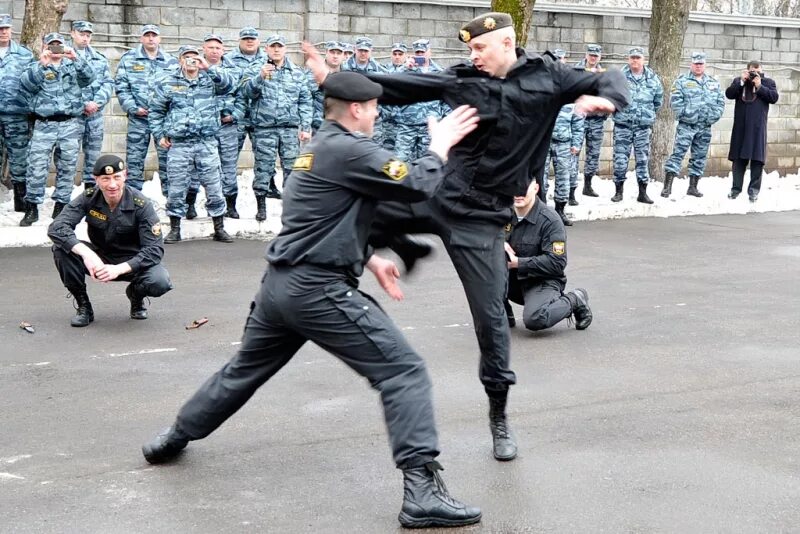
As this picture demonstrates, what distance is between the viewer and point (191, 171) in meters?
12.6

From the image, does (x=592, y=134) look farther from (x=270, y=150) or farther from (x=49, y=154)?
(x=49, y=154)

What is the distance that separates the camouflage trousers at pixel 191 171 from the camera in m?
12.4

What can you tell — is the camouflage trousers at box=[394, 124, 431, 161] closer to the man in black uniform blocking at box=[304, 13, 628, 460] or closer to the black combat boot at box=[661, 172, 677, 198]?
the black combat boot at box=[661, 172, 677, 198]

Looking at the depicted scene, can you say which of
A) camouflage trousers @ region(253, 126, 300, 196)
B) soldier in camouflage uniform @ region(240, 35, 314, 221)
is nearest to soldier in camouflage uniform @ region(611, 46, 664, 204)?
soldier in camouflage uniform @ region(240, 35, 314, 221)

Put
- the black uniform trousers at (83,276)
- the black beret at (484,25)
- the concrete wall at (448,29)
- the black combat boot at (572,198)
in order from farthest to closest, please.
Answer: the black combat boot at (572,198)
the concrete wall at (448,29)
the black uniform trousers at (83,276)
the black beret at (484,25)

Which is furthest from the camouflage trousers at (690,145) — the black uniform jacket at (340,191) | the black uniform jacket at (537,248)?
the black uniform jacket at (340,191)

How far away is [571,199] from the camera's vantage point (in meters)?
15.8

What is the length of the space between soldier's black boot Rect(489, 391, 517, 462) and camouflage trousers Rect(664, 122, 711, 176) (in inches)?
470

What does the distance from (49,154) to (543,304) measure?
6.66 m

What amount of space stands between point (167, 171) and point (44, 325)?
4.41 m

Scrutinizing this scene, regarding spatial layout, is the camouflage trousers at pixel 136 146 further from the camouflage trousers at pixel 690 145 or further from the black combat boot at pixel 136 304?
the camouflage trousers at pixel 690 145

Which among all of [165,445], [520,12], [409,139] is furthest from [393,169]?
[520,12]

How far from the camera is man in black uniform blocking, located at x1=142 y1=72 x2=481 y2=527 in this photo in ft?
15.1

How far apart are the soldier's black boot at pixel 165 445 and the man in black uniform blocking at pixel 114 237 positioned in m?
3.23
